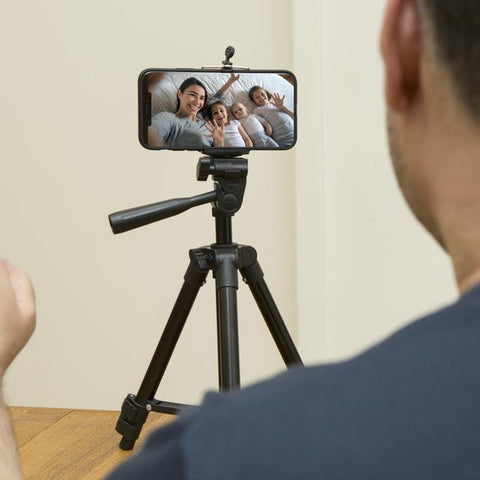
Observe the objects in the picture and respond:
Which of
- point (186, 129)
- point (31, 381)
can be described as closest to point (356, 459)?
point (186, 129)

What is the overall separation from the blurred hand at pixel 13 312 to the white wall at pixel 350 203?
181 cm

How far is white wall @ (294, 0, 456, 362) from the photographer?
254 centimetres

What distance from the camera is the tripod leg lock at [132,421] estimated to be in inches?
79.8

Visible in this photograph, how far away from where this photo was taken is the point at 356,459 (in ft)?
1.34

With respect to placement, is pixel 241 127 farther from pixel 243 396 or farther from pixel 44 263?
pixel 243 396

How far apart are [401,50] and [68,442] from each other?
169 centimetres

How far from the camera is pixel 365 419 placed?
417mm

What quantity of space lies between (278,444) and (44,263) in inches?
Answer: 98.2

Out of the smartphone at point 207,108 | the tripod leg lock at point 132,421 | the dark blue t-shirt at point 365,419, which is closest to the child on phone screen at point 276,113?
the smartphone at point 207,108

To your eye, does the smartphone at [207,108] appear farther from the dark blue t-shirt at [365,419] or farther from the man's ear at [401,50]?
the dark blue t-shirt at [365,419]

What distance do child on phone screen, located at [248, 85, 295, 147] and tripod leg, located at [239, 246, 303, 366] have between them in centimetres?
22

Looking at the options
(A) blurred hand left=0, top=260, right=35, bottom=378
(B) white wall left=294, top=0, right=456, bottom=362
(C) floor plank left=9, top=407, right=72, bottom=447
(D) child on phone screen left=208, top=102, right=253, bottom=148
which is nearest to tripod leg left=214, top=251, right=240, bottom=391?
(D) child on phone screen left=208, top=102, right=253, bottom=148

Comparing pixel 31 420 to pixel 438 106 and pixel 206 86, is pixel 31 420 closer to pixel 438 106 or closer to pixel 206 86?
pixel 206 86

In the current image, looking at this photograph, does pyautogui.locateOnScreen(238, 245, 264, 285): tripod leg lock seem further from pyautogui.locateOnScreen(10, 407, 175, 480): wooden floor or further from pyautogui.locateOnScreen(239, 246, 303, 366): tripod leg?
pyautogui.locateOnScreen(10, 407, 175, 480): wooden floor
